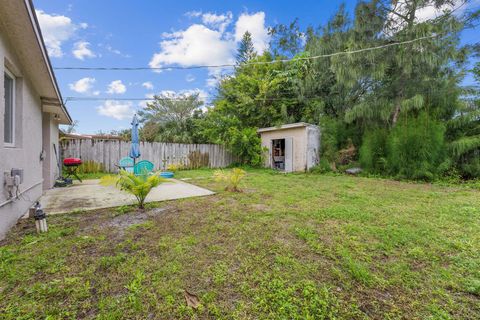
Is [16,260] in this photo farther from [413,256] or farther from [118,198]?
[413,256]

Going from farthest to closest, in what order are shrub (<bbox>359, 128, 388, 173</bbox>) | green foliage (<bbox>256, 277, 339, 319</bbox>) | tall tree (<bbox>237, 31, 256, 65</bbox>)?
tall tree (<bbox>237, 31, 256, 65</bbox>) < shrub (<bbox>359, 128, 388, 173</bbox>) < green foliage (<bbox>256, 277, 339, 319</bbox>)

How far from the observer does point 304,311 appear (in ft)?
4.57

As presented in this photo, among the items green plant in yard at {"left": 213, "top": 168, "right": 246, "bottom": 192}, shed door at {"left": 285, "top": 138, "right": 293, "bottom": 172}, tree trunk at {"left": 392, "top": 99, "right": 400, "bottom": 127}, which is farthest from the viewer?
shed door at {"left": 285, "top": 138, "right": 293, "bottom": 172}

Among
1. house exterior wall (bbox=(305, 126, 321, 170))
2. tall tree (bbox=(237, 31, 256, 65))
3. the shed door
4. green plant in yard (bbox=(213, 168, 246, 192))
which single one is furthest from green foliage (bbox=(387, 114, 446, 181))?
tall tree (bbox=(237, 31, 256, 65))

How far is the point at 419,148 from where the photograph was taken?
6723 mm

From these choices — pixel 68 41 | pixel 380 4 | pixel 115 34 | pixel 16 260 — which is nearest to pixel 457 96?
pixel 380 4

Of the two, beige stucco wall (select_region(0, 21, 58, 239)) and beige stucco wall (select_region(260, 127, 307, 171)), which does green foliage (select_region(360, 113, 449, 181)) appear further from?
beige stucco wall (select_region(0, 21, 58, 239))

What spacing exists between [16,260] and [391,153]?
929 cm

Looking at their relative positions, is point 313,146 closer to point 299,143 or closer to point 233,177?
point 299,143

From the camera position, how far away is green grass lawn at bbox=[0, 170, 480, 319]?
1.42 m

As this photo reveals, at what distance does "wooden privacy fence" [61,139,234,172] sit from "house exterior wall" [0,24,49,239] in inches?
180

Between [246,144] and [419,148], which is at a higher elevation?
[246,144]

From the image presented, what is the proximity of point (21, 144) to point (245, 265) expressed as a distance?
368 centimetres

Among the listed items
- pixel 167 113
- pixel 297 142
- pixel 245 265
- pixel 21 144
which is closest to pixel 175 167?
pixel 297 142
